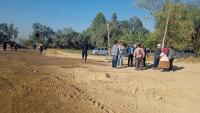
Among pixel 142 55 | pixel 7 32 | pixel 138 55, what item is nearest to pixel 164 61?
pixel 142 55

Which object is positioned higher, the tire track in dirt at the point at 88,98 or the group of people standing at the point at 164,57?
the group of people standing at the point at 164,57

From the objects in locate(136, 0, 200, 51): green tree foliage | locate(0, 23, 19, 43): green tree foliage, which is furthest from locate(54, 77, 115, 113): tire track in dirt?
locate(0, 23, 19, 43): green tree foliage

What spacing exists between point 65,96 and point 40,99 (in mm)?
1043

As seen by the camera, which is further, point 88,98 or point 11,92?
point 88,98

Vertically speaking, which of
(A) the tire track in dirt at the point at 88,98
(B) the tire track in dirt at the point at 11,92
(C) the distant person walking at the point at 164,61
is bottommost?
(A) the tire track in dirt at the point at 88,98

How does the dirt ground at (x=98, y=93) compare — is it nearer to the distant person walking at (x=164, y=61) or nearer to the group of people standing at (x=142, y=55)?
the distant person walking at (x=164, y=61)

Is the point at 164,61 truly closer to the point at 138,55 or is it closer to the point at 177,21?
the point at 138,55

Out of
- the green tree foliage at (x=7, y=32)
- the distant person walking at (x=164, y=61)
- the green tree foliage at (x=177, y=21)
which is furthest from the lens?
the green tree foliage at (x=7, y=32)

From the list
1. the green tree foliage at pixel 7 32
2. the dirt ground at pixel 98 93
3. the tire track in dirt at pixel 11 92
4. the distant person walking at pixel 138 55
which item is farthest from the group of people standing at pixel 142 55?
the green tree foliage at pixel 7 32

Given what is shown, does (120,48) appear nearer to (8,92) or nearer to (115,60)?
(115,60)

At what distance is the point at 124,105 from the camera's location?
42.9ft

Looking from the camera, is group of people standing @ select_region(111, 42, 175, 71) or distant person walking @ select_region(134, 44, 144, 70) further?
distant person walking @ select_region(134, 44, 144, 70)

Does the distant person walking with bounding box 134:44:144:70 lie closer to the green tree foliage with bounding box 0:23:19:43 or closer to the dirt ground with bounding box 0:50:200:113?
the dirt ground with bounding box 0:50:200:113

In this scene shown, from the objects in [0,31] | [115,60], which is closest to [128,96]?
[115,60]
